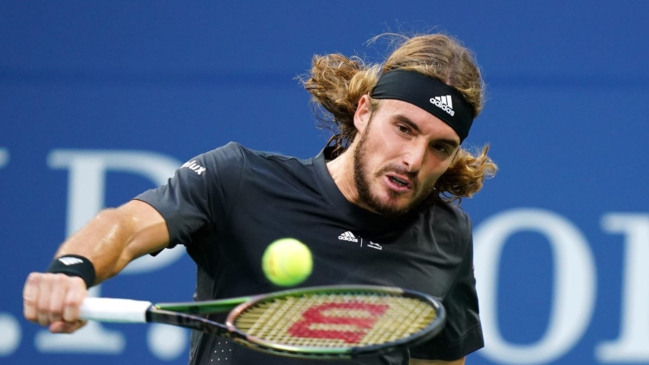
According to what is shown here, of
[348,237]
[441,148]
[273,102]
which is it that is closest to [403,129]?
[441,148]

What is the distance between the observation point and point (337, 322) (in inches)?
107

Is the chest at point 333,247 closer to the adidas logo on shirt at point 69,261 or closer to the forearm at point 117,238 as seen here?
the forearm at point 117,238

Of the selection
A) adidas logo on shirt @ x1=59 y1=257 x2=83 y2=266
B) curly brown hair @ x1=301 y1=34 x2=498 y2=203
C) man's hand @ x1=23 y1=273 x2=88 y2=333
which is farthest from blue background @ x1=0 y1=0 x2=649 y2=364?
man's hand @ x1=23 y1=273 x2=88 y2=333

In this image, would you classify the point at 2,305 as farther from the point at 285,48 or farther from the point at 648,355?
the point at 648,355

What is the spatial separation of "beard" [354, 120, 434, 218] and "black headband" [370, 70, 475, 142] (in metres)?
0.17

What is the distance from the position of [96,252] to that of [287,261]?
585mm

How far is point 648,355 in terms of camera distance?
4848 millimetres

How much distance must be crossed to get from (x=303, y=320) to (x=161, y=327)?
2.37m

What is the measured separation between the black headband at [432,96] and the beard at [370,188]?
0.56ft

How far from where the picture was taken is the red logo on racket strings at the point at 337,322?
106 inches

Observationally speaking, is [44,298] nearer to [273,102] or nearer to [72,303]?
[72,303]

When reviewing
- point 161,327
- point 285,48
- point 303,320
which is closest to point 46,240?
point 161,327

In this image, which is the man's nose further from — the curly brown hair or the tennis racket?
the tennis racket

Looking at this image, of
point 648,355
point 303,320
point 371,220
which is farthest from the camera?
point 648,355
